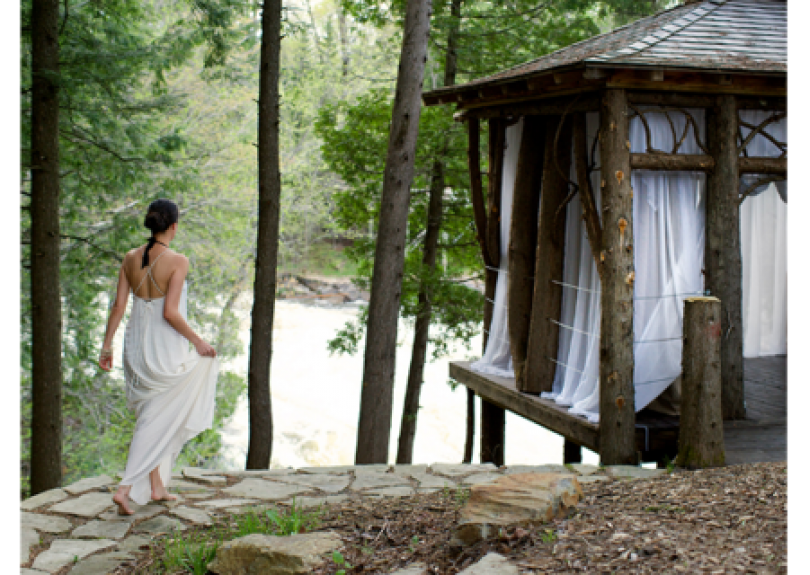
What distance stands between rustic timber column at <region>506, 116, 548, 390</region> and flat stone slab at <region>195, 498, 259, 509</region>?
2940mm

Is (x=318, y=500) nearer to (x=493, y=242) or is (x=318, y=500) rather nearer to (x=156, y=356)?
(x=156, y=356)

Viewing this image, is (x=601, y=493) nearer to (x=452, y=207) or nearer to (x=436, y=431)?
(x=452, y=207)

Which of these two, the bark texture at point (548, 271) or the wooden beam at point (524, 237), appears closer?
the bark texture at point (548, 271)

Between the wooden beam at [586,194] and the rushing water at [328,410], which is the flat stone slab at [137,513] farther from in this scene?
the rushing water at [328,410]

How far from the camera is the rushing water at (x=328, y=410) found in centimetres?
1928

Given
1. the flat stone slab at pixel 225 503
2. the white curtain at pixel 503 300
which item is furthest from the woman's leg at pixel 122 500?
the white curtain at pixel 503 300

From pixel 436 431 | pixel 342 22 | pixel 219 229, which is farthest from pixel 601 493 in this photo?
pixel 342 22

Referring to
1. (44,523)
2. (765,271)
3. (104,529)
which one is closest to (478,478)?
(104,529)

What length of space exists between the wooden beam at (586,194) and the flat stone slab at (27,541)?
160 inches

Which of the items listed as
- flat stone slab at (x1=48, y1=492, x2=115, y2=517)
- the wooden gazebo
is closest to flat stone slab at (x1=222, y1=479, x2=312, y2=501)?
flat stone slab at (x1=48, y1=492, x2=115, y2=517)

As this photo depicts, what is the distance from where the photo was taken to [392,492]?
195 inches

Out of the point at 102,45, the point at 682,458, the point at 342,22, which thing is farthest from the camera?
the point at 342,22

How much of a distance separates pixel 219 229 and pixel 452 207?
722 cm

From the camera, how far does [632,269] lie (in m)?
5.56
